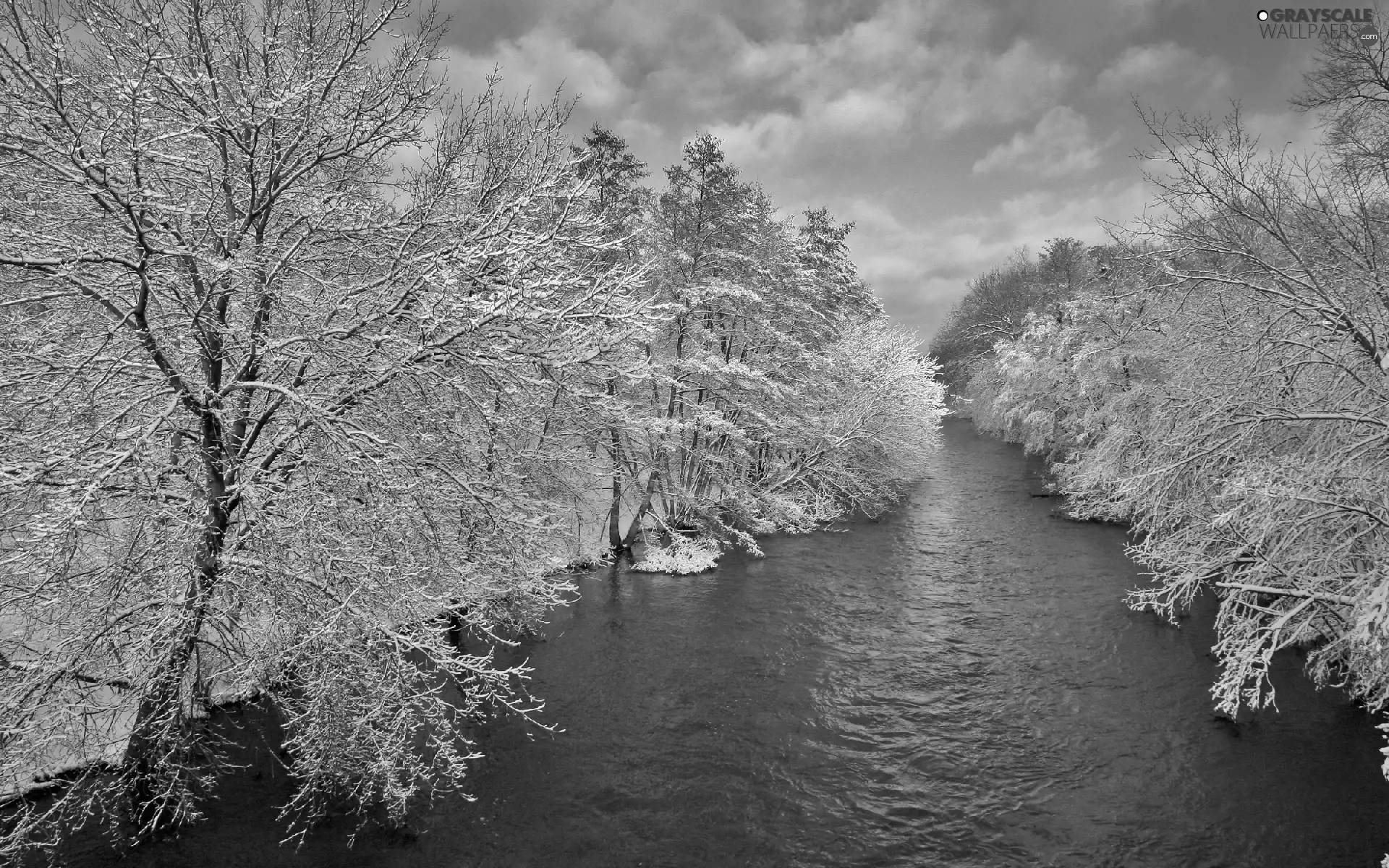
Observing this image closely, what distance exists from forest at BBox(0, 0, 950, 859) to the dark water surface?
1.53 meters

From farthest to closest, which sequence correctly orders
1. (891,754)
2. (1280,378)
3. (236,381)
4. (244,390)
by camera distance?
1. (891,754)
2. (1280,378)
3. (244,390)
4. (236,381)

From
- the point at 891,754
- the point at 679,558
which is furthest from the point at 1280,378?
the point at 679,558

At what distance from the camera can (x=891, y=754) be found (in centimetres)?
972

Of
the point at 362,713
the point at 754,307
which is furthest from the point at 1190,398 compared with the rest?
the point at 754,307

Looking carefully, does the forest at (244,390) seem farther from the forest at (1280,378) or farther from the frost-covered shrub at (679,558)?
the frost-covered shrub at (679,558)

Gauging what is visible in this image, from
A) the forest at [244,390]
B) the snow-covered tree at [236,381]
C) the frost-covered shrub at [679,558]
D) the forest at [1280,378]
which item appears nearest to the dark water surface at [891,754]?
the forest at [1280,378]

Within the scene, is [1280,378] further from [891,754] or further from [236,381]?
[236,381]

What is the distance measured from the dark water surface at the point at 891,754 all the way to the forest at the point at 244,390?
1529mm

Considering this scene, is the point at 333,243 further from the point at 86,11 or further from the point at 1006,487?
the point at 1006,487

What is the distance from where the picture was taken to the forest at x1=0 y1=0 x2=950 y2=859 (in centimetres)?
553

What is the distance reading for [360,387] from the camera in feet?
21.9

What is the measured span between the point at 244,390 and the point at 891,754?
32.0 ft

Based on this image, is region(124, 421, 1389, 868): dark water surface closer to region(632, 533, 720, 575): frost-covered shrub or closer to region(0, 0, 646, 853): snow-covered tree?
region(0, 0, 646, 853): snow-covered tree

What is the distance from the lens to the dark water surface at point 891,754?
7.76m
